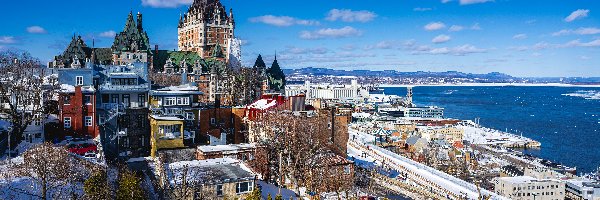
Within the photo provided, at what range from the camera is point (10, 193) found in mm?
19266

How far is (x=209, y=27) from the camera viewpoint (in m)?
92.7

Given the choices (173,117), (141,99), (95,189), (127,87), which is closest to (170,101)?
(141,99)

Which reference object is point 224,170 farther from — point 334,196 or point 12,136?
point 12,136

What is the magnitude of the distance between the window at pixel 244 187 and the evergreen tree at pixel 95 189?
19.9ft

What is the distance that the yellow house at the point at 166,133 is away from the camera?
3206 centimetres

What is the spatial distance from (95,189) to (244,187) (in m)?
7.14

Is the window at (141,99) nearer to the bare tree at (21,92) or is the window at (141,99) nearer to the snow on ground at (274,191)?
the bare tree at (21,92)

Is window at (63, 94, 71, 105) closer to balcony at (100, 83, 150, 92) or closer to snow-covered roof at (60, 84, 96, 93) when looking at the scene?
snow-covered roof at (60, 84, 96, 93)

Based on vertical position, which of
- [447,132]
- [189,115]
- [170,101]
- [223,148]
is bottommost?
[447,132]

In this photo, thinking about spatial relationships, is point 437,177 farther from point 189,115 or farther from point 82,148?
point 82,148

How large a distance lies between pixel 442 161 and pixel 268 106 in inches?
1564

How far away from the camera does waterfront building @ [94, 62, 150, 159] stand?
32.9 metres

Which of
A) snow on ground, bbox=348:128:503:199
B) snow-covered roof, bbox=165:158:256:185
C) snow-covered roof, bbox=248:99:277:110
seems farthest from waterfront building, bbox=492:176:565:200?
snow-covered roof, bbox=165:158:256:185

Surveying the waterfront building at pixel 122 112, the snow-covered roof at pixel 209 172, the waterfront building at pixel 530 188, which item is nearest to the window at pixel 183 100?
the waterfront building at pixel 122 112
